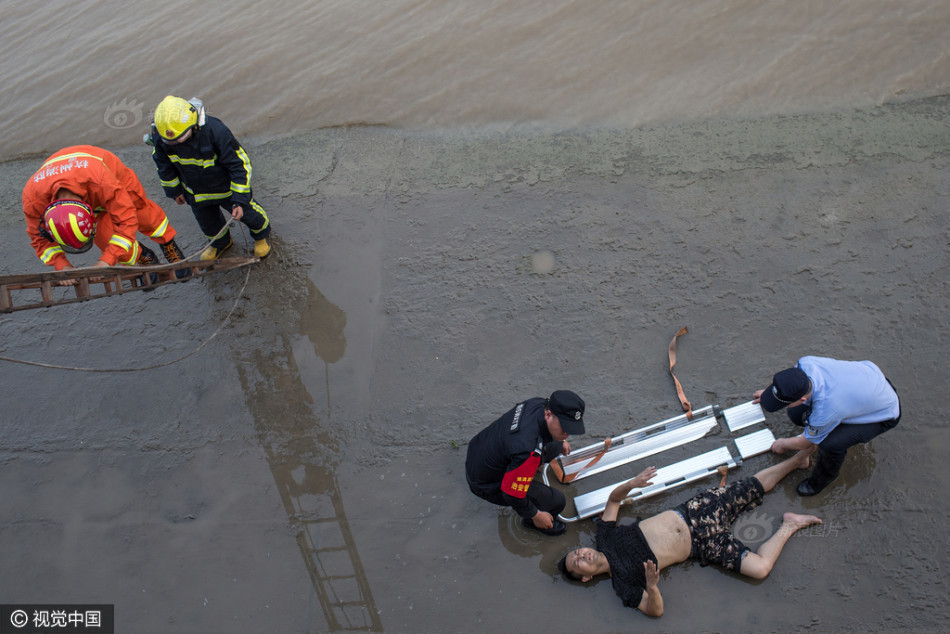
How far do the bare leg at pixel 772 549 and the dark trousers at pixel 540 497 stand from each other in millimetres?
1091

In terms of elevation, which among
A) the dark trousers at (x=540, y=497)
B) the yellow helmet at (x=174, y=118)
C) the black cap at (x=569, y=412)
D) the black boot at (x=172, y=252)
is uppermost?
the yellow helmet at (x=174, y=118)

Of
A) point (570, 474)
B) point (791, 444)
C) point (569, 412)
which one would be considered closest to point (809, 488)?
point (791, 444)

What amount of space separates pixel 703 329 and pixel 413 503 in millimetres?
2378

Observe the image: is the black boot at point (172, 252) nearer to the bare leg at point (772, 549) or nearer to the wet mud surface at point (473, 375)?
the wet mud surface at point (473, 375)

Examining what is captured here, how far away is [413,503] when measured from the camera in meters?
4.16

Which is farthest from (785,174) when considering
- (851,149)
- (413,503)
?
(413,503)

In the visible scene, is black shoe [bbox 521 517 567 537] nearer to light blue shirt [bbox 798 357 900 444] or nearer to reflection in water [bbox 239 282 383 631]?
reflection in water [bbox 239 282 383 631]

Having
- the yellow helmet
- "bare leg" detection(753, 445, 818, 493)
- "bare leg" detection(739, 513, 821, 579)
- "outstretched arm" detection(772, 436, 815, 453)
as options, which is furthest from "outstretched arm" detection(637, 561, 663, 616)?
the yellow helmet

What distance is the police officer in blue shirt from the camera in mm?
3412

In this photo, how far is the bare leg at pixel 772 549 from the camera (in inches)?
140

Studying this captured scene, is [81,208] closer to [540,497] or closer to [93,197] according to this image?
[93,197]

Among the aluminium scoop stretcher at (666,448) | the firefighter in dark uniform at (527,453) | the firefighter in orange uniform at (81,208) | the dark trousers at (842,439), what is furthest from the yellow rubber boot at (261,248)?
the dark trousers at (842,439)

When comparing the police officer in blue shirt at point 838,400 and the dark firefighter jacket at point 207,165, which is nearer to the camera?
the police officer in blue shirt at point 838,400

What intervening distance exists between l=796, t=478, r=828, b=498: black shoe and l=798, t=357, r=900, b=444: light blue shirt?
419 mm
